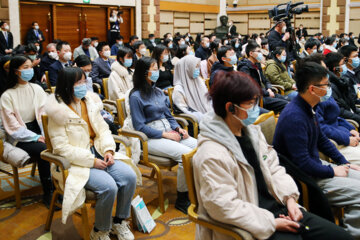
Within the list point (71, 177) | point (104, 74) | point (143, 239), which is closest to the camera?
point (71, 177)

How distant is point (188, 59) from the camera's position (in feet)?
14.0

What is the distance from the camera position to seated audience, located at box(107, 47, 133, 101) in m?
4.78

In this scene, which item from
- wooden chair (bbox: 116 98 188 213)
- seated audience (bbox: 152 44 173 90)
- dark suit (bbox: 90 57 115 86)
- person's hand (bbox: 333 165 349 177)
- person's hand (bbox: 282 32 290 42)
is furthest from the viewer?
person's hand (bbox: 282 32 290 42)

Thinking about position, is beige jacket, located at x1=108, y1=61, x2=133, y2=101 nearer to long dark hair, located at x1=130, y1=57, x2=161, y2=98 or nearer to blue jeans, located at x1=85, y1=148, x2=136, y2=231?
long dark hair, located at x1=130, y1=57, x2=161, y2=98

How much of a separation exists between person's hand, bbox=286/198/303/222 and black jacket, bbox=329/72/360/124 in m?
2.11

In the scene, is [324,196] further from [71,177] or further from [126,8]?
[126,8]

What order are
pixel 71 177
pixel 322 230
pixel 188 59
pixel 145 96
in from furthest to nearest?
pixel 188 59 → pixel 145 96 → pixel 71 177 → pixel 322 230

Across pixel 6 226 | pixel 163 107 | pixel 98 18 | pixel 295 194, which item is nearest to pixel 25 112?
pixel 6 226

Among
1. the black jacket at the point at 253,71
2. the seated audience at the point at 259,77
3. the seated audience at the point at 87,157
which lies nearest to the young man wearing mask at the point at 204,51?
the seated audience at the point at 259,77

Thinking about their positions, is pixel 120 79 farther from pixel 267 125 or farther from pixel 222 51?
pixel 267 125

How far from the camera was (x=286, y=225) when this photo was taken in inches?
73.0

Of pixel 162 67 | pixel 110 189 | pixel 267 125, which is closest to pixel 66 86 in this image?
pixel 110 189

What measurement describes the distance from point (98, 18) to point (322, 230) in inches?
468

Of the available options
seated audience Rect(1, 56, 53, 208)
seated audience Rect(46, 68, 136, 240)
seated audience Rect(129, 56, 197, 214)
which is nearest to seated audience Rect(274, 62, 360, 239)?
seated audience Rect(129, 56, 197, 214)
